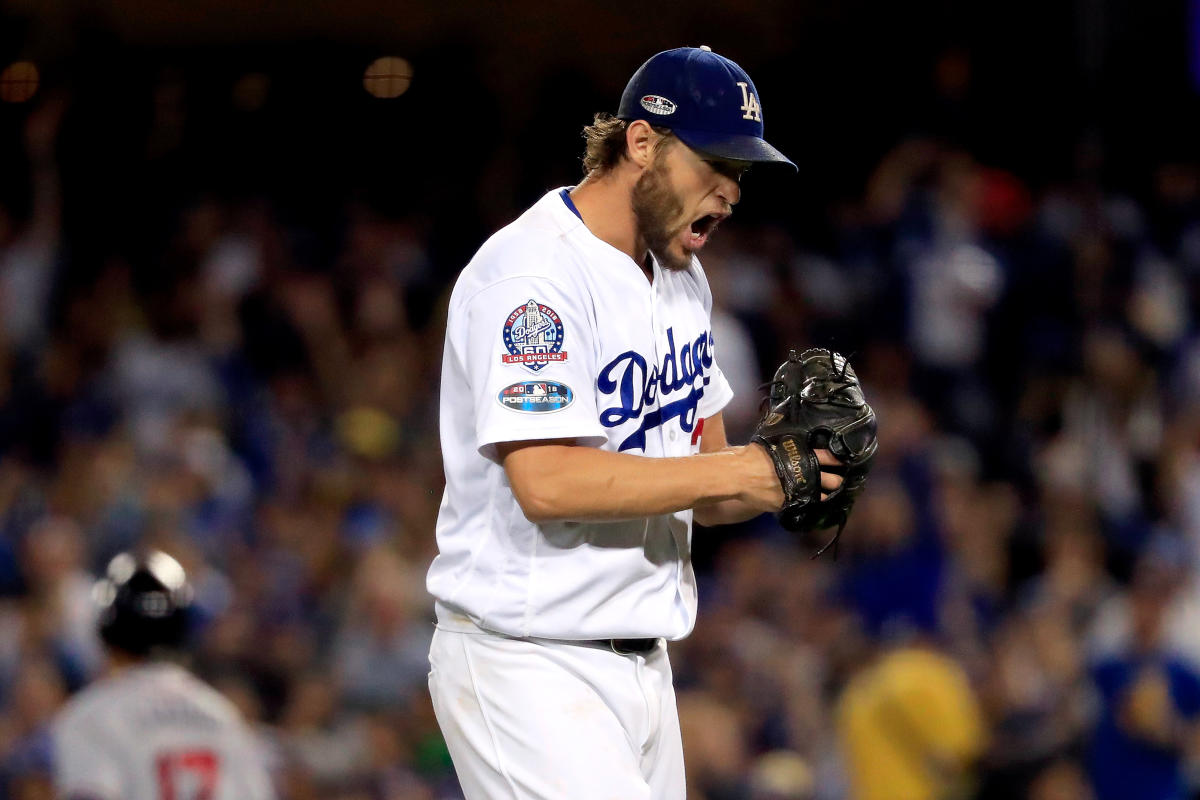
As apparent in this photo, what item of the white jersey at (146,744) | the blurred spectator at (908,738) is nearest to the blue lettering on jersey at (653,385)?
the white jersey at (146,744)

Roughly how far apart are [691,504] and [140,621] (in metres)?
1.77

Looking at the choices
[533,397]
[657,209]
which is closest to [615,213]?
[657,209]

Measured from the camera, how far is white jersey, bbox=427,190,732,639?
2619 millimetres

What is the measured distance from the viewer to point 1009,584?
7.37m

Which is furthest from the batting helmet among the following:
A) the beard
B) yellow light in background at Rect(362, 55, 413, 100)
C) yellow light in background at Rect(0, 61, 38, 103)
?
yellow light in background at Rect(362, 55, 413, 100)

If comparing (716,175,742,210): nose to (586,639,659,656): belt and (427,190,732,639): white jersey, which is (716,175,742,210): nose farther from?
(586,639,659,656): belt

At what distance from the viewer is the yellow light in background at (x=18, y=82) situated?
8.20m

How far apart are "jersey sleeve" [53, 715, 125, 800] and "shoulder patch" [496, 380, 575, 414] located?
1.71m

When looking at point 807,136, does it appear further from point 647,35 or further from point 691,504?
point 691,504

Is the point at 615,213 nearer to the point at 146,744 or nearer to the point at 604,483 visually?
the point at 604,483

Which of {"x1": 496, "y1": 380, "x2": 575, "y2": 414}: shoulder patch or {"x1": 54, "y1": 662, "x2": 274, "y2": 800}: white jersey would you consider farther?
{"x1": 54, "y1": 662, "x2": 274, "y2": 800}: white jersey

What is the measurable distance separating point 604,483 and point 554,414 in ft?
0.48

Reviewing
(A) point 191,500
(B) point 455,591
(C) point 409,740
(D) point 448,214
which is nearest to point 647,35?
(D) point 448,214

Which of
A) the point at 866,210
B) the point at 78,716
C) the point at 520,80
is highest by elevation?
the point at 520,80
